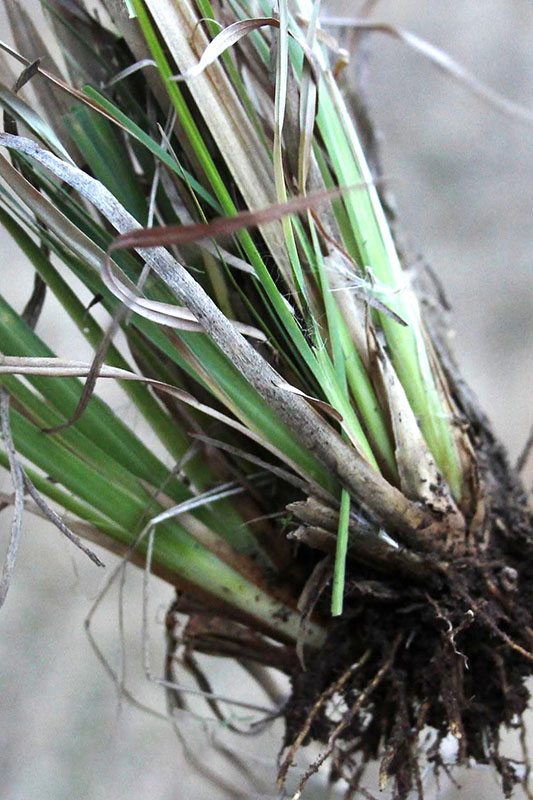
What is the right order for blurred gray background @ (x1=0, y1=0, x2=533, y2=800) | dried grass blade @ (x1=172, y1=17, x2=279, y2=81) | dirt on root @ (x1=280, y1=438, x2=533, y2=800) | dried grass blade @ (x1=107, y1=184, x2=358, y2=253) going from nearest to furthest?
dried grass blade @ (x1=107, y1=184, x2=358, y2=253) → dried grass blade @ (x1=172, y1=17, x2=279, y2=81) → dirt on root @ (x1=280, y1=438, x2=533, y2=800) → blurred gray background @ (x1=0, y1=0, x2=533, y2=800)

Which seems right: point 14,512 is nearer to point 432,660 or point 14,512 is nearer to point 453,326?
point 432,660

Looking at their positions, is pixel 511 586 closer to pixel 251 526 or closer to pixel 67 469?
pixel 251 526

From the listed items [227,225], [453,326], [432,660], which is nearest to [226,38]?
[227,225]

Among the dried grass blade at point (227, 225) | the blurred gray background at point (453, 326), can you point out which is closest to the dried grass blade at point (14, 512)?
the dried grass blade at point (227, 225)

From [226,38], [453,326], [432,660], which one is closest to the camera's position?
[226,38]

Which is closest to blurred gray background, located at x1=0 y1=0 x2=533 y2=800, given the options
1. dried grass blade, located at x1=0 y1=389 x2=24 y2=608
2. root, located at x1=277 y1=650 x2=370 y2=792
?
root, located at x1=277 y1=650 x2=370 y2=792

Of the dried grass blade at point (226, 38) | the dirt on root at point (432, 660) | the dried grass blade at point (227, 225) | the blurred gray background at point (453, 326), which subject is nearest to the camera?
the dried grass blade at point (227, 225)

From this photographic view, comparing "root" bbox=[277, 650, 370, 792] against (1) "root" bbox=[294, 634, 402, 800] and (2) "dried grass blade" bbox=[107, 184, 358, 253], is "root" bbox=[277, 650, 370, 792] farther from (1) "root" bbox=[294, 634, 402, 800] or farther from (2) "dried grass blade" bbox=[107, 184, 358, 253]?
(2) "dried grass blade" bbox=[107, 184, 358, 253]

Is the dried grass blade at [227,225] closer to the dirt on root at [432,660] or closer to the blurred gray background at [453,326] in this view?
the dirt on root at [432,660]
